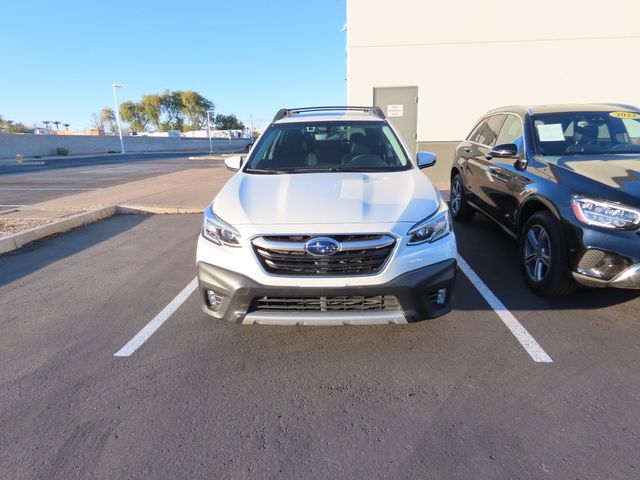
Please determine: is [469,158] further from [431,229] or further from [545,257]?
[431,229]

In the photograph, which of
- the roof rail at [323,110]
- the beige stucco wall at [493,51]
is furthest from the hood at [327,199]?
the beige stucco wall at [493,51]

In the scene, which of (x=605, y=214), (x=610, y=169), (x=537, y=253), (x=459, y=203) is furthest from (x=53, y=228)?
(x=610, y=169)

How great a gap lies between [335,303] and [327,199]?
2.55 ft

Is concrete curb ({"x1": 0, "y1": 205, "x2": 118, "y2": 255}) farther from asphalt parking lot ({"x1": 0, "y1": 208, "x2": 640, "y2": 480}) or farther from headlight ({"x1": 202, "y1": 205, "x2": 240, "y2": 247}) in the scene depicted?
headlight ({"x1": 202, "y1": 205, "x2": 240, "y2": 247})

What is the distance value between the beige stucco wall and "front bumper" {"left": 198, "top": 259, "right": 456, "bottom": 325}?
8.75m

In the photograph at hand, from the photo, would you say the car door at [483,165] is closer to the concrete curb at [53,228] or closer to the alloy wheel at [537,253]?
the alloy wheel at [537,253]

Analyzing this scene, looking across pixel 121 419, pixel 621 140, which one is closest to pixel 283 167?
pixel 121 419

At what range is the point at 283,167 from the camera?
3.89 m

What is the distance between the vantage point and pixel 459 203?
6.63m

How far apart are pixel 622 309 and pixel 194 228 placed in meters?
5.72

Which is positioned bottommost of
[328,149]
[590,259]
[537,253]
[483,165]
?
[537,253]

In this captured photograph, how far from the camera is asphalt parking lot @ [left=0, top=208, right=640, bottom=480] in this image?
207 centimetres

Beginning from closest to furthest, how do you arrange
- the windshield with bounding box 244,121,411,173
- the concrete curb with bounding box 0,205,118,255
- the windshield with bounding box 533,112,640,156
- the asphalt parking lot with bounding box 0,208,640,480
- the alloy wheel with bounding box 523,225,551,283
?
the asphalt parking lot with bounding box 0,208,640,480 < the alloy wheel with bounding box 523,225,551,283 < the windshield with bounding box 244,121,411,173 < the windshield with bounding box 533,112,640,156 < the concrete curb with bounding box 0,205,118,255

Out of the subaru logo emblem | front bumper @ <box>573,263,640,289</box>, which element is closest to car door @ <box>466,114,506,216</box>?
front bumper @ <box>573,263,640,289</box>
